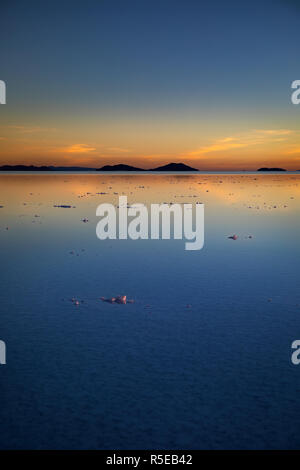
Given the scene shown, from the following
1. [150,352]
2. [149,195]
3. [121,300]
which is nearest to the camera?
[150,352]

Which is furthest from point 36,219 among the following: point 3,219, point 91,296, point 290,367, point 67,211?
point 290,367

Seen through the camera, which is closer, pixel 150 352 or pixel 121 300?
pixel 150 352

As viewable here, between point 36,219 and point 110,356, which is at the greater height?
point 36,219

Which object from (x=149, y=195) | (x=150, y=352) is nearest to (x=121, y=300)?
(x=150, y=352)

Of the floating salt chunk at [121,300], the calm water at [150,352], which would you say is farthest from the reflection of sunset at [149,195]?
the floating salt chunk at [121,300]

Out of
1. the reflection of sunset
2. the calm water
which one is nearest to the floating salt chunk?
the calm water

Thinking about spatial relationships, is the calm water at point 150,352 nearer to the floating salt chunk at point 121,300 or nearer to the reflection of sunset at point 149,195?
the floating salt chunk at point 121,300

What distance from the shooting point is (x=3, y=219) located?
21.8m

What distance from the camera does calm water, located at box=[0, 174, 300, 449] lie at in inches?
173

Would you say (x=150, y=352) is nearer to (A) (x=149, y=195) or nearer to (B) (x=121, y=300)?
(B) (x=121, y=300)

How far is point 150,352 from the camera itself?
617 cm

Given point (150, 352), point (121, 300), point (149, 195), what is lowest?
point (150, 352)
